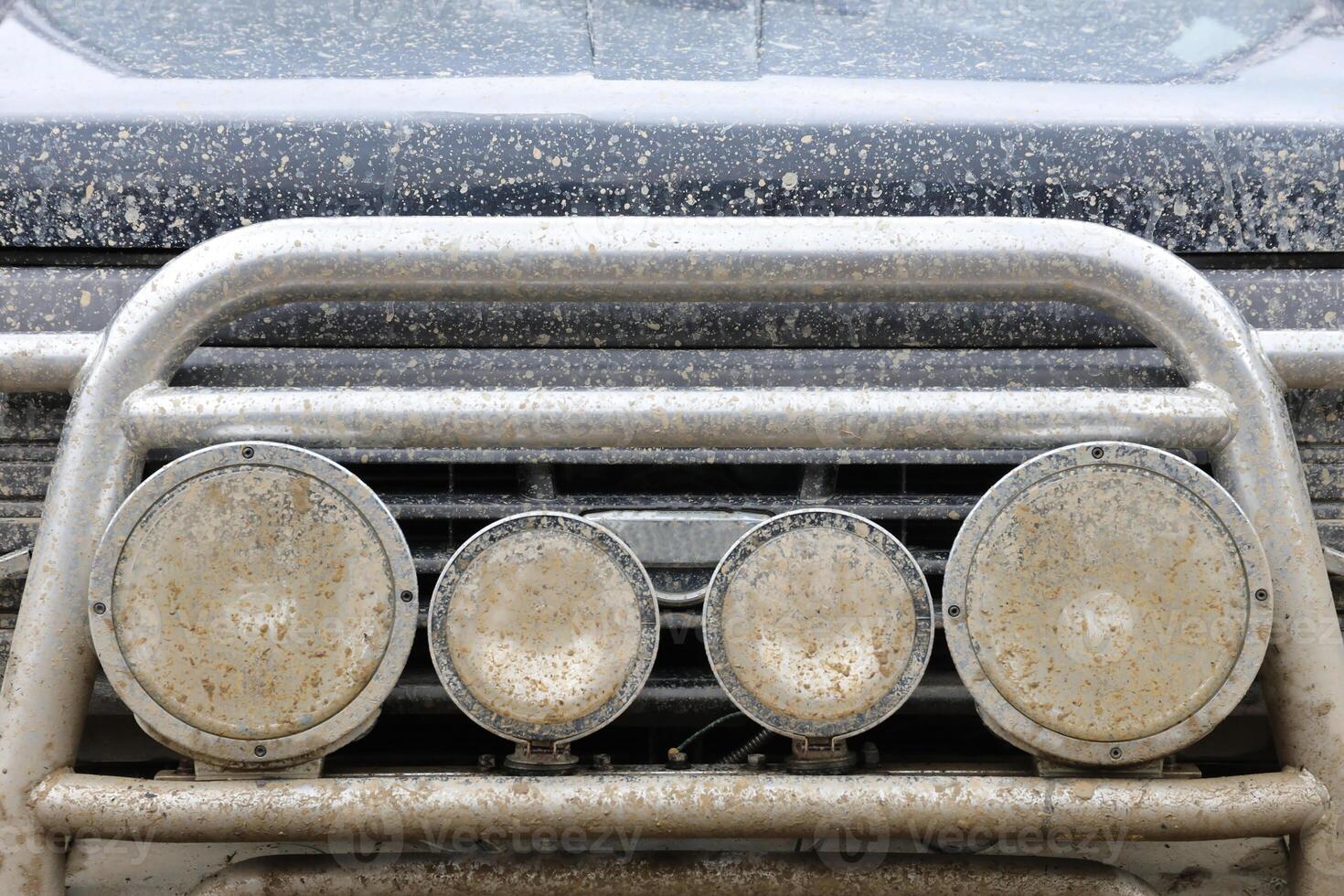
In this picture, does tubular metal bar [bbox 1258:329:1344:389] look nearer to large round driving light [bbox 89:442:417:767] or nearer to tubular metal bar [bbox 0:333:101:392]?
large round driving light [bbox 89:442:417:767]

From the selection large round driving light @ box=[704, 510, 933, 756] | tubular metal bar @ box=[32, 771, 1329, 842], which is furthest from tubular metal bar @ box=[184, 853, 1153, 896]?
large round driving light @ box=[704, 510, 933, 756]

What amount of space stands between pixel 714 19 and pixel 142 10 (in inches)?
29.9

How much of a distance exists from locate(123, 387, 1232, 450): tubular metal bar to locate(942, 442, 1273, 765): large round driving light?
47 millimetres

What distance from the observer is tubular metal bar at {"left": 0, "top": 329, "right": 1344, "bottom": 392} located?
1.34 meters

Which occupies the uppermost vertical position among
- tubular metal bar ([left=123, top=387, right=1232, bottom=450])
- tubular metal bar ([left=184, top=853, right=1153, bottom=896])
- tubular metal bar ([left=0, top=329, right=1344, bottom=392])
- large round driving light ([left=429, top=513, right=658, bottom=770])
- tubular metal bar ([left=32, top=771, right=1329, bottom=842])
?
tubular metal bar ([left=0, top=329, right=1344, bottom=392])

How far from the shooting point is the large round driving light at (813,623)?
4.09 feet

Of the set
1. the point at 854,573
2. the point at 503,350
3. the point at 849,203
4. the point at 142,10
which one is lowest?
the point at 854,573

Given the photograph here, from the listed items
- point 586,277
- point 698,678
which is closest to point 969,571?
point 698,678

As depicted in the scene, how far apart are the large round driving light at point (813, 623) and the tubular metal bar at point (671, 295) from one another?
0.26 meters

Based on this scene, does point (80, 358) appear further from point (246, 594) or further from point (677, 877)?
point (677, 877)

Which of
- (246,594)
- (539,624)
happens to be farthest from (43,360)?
(539,624)

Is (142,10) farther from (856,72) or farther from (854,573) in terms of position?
(854,573)

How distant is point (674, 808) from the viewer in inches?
48.9

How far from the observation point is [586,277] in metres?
1.28
